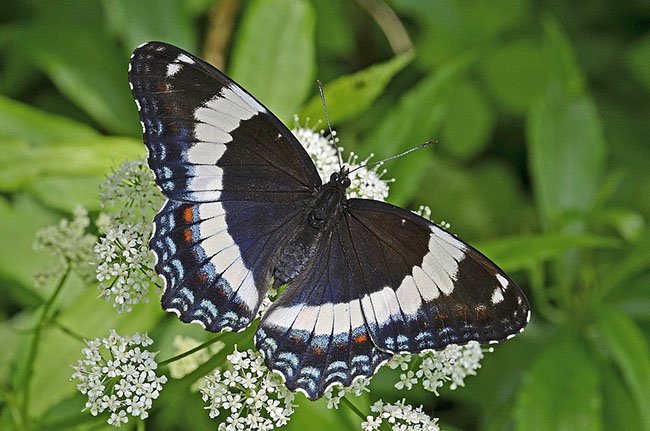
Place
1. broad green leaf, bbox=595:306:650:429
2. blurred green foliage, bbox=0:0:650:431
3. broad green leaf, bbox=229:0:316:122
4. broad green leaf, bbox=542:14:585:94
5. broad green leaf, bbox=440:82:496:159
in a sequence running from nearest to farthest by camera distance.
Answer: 1. broad green leaf, bbox=595:306:650:429
2. blurred green foliage, bbox=0:0:650:431
3. broad green leaf, bbox=229:0:316:122
4. broad green leaf, bbox=542:14:585:94
5. broad green leaf, bbox=440:82:496:159

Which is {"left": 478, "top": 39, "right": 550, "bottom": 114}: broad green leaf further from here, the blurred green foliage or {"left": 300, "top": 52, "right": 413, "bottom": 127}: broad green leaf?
{"left": 300, "top": 52, "right": 413, "bottom": 127}: broad green leaf

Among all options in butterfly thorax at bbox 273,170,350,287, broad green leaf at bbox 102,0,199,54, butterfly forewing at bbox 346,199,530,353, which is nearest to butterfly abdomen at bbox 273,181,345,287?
butterfly thorax at bbox 273,170,350,287

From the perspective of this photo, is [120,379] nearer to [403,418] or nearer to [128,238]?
[128,238]

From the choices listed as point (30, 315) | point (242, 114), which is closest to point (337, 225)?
point (242, 114)

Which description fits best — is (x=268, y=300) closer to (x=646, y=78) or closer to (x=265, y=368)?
(x=265, y=368)

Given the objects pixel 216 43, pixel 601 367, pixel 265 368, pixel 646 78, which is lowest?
pixel 265 368

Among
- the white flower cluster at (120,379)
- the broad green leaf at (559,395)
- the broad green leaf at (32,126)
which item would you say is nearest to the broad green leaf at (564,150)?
the broad green leaf at (559,395)

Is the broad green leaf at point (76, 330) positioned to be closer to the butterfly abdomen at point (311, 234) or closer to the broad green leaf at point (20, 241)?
the broad green leaf at point (20, 241)

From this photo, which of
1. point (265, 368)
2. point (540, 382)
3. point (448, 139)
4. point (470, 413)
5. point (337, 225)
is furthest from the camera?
point (448, 139)
